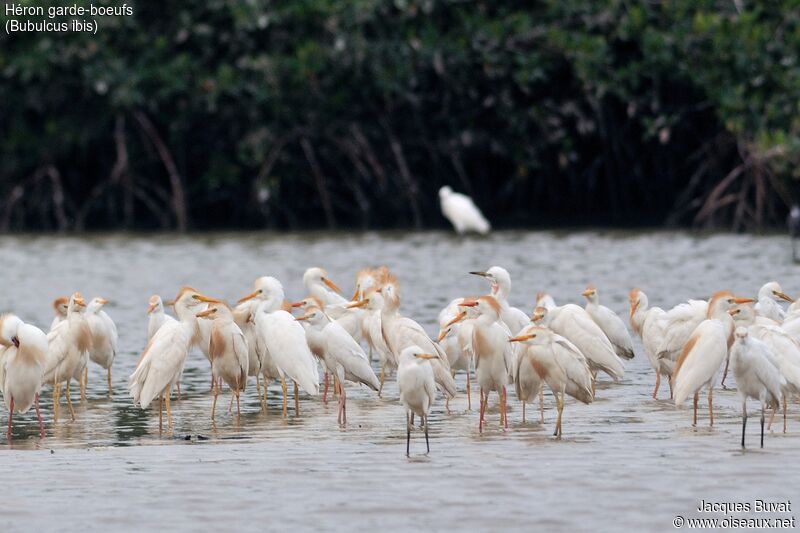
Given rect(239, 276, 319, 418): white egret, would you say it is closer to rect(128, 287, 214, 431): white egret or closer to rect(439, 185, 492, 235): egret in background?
rect(128, 287, 214, 431): white egret

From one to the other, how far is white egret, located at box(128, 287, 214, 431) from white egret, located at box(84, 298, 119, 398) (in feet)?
3.93

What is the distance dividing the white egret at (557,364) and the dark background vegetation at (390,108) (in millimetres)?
14842

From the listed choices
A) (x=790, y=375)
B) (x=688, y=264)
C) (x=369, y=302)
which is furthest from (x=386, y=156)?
(x=790, y=375)

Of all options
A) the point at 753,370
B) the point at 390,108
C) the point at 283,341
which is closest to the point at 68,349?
the point at 283,341

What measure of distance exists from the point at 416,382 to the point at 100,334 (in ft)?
10.8

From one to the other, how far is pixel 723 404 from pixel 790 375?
4.30ft

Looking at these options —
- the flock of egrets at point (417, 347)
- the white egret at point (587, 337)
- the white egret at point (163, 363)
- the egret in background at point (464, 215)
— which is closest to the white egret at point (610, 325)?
the flock of egrets at point (417, 347)

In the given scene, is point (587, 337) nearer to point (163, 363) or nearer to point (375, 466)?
point (375, 466)

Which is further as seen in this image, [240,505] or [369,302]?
[369,302]

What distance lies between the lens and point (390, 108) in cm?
2675

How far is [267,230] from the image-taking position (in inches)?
1057

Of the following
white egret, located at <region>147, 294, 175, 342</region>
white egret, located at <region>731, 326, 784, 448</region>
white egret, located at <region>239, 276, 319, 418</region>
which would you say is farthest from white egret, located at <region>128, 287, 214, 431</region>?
white egret, located at <region>731, 326, 784, 448</region>

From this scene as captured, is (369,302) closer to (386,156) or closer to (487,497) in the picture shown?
(487,497)

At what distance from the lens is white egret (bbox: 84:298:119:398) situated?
1120cm
